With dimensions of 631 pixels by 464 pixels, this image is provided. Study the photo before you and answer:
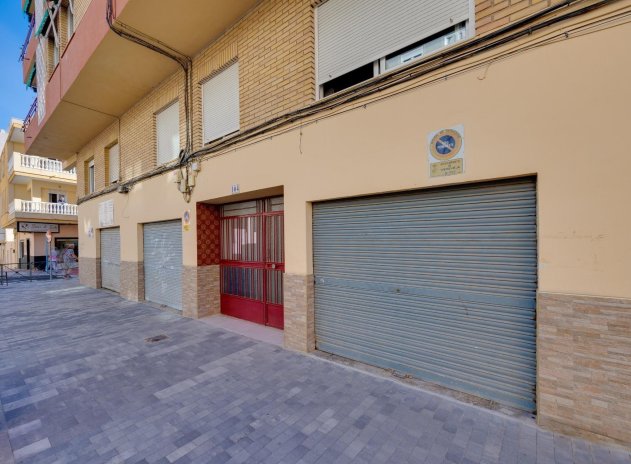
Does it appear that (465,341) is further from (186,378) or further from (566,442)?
(186,378)

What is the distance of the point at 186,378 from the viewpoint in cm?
402

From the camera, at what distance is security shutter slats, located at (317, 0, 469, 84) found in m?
3.58

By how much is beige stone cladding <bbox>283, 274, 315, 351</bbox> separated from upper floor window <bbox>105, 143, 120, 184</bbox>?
29.7 ft

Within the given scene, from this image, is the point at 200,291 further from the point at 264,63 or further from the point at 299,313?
the point at 264,63

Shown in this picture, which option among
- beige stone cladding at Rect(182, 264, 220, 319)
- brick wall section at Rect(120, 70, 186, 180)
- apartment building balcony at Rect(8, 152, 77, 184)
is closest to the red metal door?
beige stone cladding at Rect(182, 264, 220, 319)

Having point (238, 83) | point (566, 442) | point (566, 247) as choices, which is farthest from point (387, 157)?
point (238, 83)

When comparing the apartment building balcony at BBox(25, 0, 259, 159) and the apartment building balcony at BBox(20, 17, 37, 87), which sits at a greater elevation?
the apartment building balcony at BBox(20, 17, 37, 87)

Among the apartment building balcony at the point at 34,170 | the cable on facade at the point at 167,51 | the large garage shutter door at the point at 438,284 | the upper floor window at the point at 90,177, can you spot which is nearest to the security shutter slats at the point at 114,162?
the upper floor window at the point at 90,177

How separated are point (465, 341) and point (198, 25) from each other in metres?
7.18

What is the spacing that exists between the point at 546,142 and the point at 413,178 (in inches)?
50.9

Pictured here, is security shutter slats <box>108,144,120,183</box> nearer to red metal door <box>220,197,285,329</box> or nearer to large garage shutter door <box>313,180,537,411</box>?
red metal door <box>220,197,285,329</box>

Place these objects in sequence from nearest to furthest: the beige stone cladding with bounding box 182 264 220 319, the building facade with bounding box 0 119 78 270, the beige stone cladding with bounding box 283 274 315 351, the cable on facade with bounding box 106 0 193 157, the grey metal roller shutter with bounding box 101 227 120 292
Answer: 1. the beige stone cladding with bounding box 283 274 315 351
2. the cable on facade with bounding box 106 0 193 157
3. the beige stone cladding with bounding box 182 264 220 319
4. the grey metal roller shutter with bounding box 101 227 120 292
5. the building facade with bounding box 0 119 78 270

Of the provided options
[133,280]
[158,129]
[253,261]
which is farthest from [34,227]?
[253,261]

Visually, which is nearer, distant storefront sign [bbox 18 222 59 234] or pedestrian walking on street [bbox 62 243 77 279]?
pedestrian walking on street [bbox 62 243 77 279]
